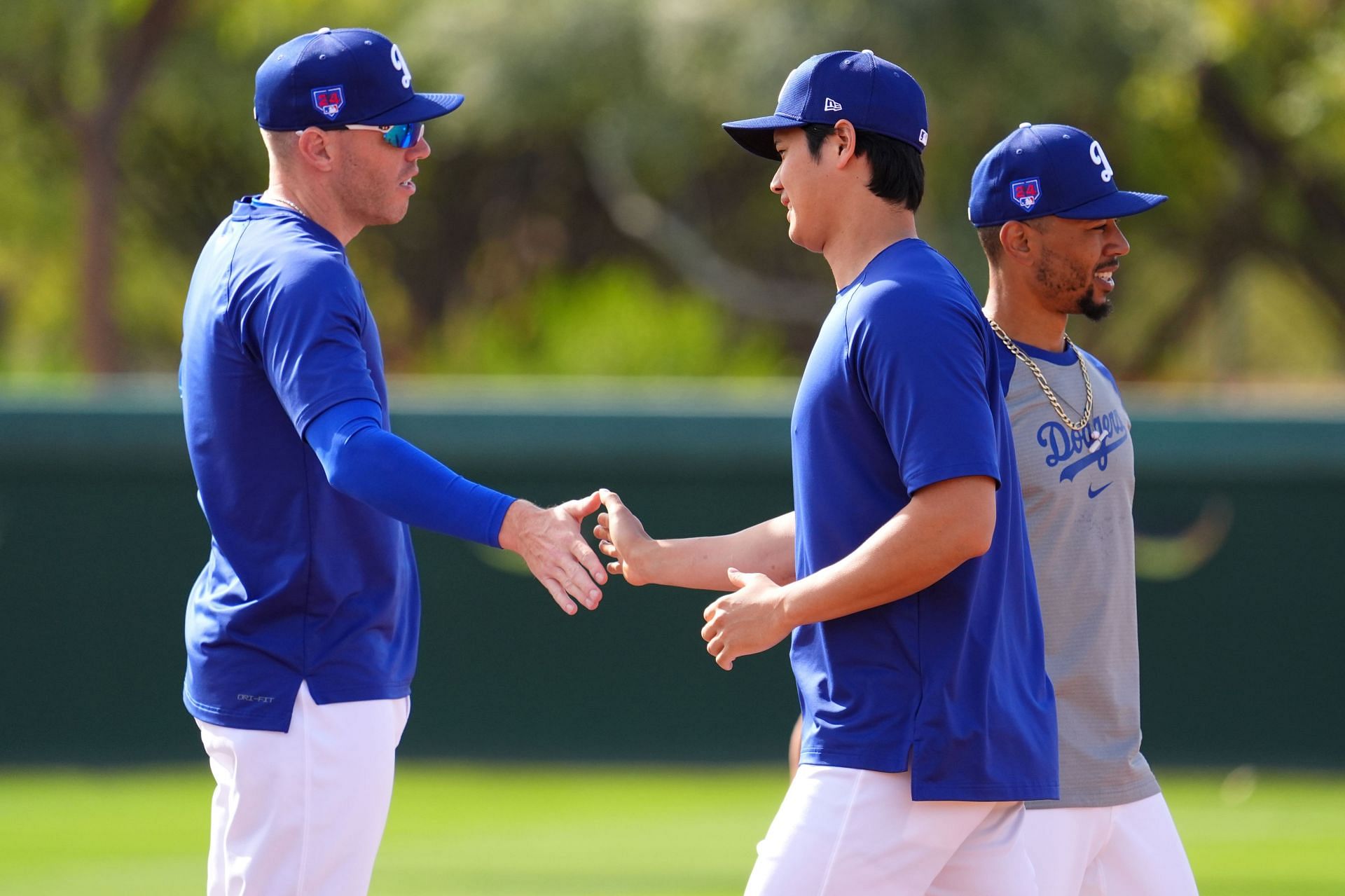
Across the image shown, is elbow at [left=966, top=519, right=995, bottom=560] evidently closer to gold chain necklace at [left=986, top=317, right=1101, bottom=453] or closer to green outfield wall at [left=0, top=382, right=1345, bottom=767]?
gold chain necklace at [left=986, top=317, right=1101, bottom=453]

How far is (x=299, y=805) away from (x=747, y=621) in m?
1.06

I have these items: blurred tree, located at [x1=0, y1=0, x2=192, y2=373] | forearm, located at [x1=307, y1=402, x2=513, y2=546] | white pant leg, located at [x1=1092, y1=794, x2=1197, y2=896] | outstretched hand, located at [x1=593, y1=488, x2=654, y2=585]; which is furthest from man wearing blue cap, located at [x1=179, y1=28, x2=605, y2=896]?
blurred tree, located at [x1=0, y1=0, x2=192, y2=373]

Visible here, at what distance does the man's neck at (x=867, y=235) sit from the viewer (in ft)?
11.6

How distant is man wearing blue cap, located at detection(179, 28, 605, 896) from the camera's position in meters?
3.60

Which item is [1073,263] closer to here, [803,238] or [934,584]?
[803,238]

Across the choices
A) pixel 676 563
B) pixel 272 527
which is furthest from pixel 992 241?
pixel 272 527

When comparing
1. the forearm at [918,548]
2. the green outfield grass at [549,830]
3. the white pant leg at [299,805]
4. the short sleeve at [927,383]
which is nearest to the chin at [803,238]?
the short sleeve at [927,383]

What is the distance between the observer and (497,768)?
38.5 ft

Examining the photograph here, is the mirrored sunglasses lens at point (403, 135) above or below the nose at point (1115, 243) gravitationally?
above

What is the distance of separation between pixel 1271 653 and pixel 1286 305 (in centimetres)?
2408

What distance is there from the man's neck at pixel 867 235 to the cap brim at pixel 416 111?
104 centimetres

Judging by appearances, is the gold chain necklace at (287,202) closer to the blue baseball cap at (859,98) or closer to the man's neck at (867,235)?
the blue baseball cap at (859,98)

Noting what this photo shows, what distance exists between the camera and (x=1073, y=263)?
4.42 meters

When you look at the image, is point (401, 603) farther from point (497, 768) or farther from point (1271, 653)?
point (1271, 653)
